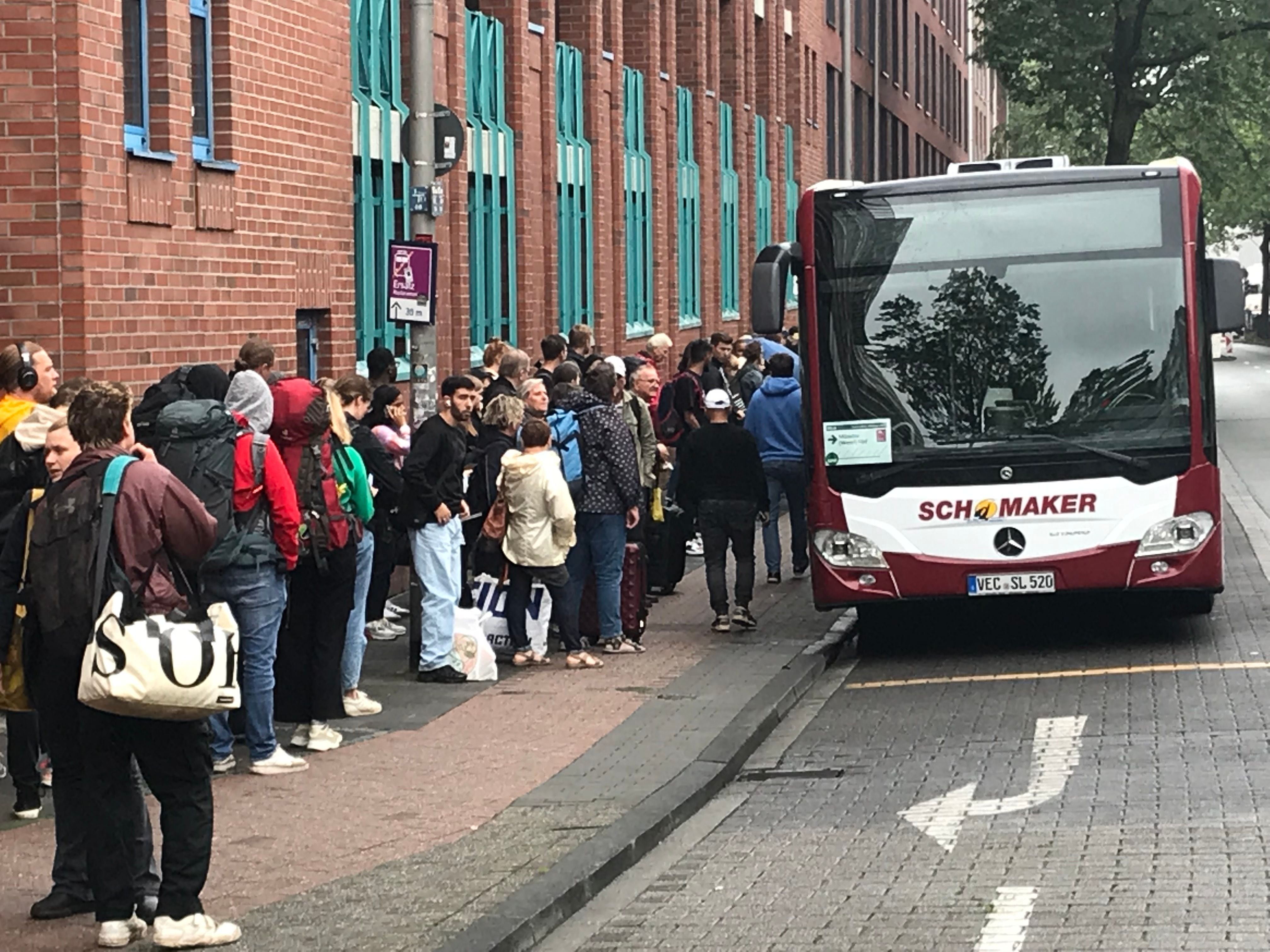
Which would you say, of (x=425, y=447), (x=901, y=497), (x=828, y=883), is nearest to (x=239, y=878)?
(x=828, y=883)

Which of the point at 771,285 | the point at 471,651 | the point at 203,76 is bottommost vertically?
the point at 471,651

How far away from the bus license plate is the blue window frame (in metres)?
5.40

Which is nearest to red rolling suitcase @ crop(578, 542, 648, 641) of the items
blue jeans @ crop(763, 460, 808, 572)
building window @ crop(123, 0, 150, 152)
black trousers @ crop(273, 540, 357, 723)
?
blue jeans @ crop(763, 460, 808, 572)

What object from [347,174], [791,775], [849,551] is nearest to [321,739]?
[791,775]

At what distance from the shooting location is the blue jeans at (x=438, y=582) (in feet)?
40.6

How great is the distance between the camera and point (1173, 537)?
1313cm

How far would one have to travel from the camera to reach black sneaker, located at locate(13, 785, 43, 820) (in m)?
8.88

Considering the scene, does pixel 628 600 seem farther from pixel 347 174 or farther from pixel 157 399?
pixel 157 399

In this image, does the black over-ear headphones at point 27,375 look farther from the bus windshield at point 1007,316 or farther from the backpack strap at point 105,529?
the bus windshield at point 1007,316

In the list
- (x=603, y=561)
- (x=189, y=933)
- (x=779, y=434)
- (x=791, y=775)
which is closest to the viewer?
(x=189, y=933)

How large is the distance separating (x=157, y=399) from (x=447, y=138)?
491 centimetres

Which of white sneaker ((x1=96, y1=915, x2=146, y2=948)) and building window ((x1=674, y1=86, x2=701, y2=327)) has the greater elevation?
building window ((x1=674, y1=86, x2=701, y2=327))

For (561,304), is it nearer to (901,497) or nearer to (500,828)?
(901,497)

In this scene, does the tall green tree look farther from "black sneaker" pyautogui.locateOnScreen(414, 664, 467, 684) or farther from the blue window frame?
"black sneaker" pyautogui.locateOnScreen(414, 664, 467, 684)
